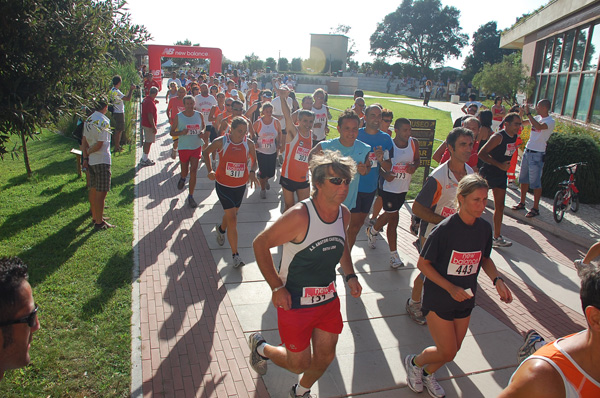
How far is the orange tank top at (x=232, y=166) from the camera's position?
244 inches

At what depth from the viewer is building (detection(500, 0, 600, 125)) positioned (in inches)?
598

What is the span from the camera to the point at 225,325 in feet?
15.4

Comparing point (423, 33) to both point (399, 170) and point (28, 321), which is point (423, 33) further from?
point (28, 321)

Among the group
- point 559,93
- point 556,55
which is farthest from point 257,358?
point 556,55

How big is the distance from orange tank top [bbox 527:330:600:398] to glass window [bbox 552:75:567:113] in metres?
19.0

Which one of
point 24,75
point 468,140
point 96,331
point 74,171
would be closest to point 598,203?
point 468,140

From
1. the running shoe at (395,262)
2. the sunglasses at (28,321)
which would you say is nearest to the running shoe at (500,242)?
the running shoe at (395,262)

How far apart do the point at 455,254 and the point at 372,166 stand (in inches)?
108

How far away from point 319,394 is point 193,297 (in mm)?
2104

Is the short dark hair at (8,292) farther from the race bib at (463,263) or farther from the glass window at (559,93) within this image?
the glass window at (559,93)

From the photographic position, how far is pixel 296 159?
21.7 feet

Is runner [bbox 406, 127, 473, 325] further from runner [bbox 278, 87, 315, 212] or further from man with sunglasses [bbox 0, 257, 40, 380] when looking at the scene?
man with sunglasses [bbox 0, 257, 40, 380]

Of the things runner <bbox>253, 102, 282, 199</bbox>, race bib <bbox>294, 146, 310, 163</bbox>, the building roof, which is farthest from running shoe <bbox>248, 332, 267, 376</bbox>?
the building roof

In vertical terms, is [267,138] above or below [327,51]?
below
